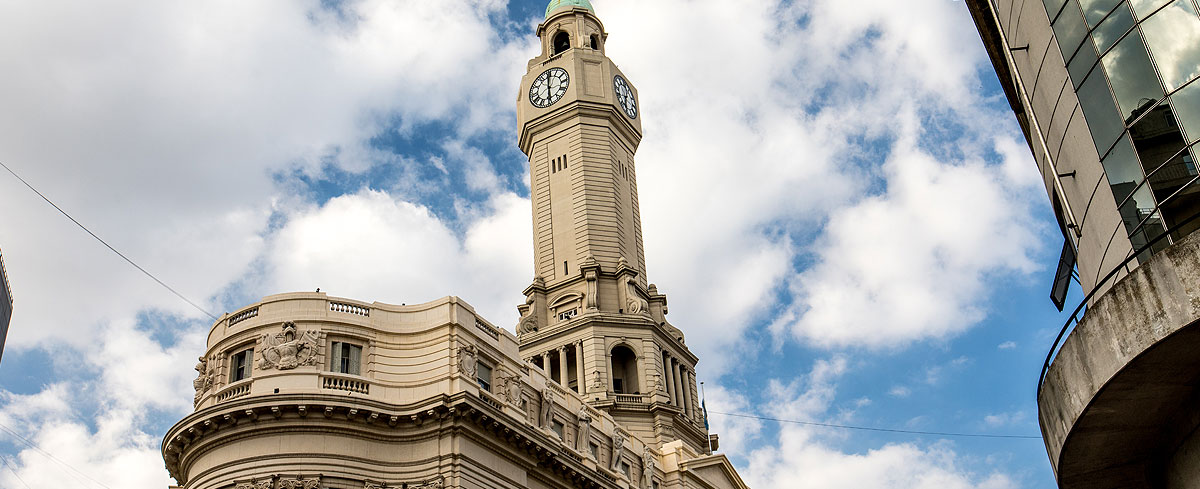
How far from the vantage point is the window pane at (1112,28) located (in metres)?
25.3

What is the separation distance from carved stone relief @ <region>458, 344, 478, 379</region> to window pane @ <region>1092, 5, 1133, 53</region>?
26.1 metres

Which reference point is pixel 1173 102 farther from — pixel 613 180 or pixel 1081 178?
pixel 613 180

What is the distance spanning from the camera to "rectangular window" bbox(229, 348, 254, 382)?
142 feet

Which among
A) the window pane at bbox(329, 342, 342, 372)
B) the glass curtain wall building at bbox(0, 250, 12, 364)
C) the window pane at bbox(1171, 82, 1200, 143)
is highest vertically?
the glass curtain wall building at bbox(0, 250, 12, 364)

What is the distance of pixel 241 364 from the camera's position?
1726 inches

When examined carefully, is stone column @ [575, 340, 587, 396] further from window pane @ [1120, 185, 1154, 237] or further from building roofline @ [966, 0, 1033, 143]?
window pane @ [1120, 185, 1154, 237]

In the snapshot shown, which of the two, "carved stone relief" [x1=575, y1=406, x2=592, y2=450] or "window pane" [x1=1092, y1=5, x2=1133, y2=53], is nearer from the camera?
"window pane" [x1=1092, y1=5, x2=1133, y2=53]

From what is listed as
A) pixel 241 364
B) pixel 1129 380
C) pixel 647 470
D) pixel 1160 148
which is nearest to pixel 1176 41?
pixel 1160 148

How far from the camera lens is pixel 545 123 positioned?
8506 centimetres

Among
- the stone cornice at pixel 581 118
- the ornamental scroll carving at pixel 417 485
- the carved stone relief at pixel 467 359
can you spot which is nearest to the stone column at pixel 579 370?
the stone cornice at pixel 581 118

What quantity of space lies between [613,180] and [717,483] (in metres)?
26.5

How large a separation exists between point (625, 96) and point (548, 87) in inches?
248

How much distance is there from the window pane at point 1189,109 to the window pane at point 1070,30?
349cm

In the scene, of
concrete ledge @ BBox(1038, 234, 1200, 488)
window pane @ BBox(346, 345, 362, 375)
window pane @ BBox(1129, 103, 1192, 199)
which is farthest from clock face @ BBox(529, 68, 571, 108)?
window pane @ BBox(1129, 103, 1192, 199)
